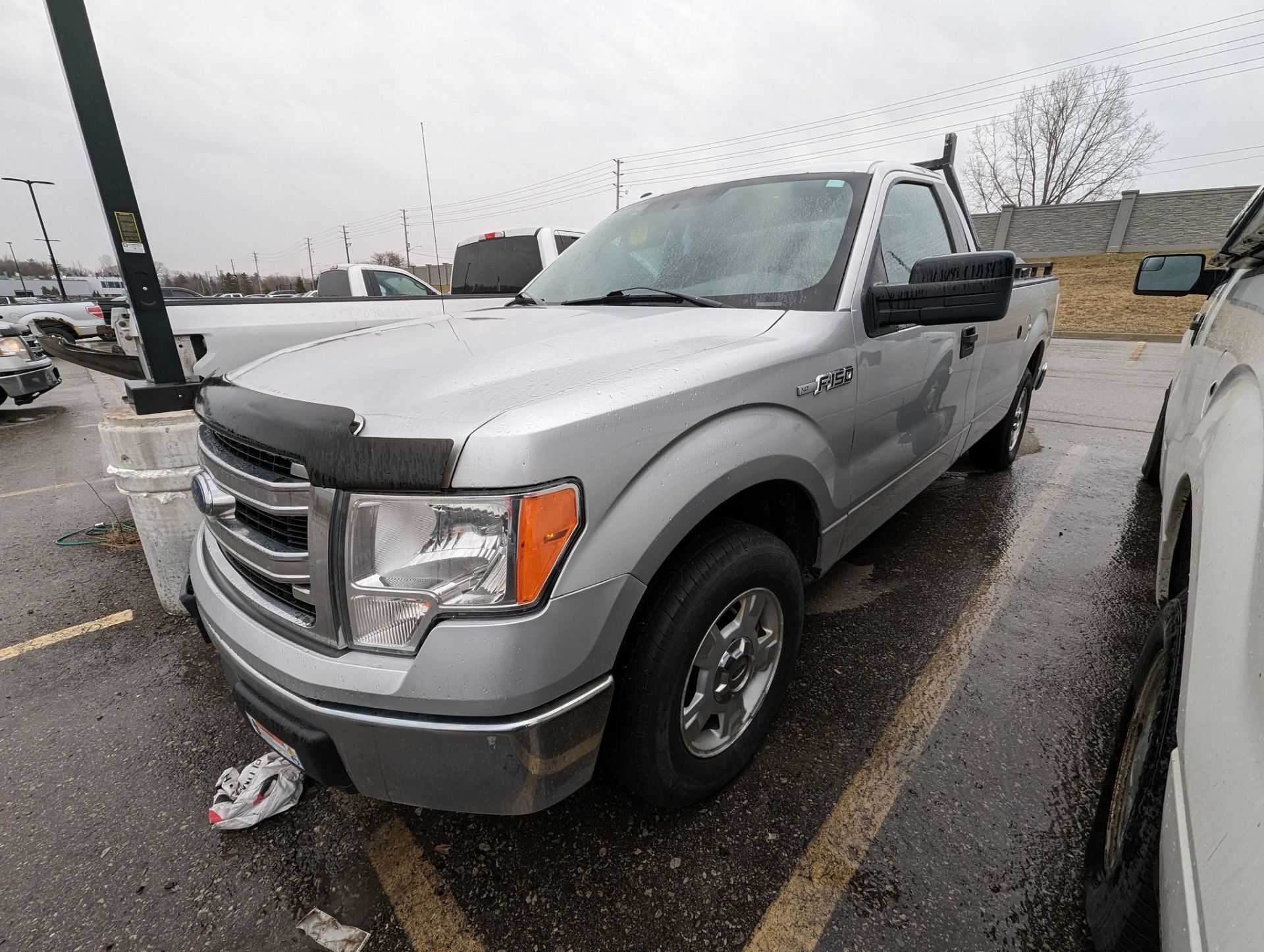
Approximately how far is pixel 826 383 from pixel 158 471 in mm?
2952

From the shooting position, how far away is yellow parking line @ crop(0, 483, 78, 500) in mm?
4879

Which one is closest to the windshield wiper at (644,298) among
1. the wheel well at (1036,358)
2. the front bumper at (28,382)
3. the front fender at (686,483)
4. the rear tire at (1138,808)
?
the front fender at (686,483)

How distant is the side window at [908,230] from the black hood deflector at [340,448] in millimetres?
1860

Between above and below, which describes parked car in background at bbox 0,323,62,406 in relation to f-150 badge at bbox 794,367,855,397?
below

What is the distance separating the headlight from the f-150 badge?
0.93 metres

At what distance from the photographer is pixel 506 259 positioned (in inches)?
260

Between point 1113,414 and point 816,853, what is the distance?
24.4 ft

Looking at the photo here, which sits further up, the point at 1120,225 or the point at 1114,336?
the point at 1120,225

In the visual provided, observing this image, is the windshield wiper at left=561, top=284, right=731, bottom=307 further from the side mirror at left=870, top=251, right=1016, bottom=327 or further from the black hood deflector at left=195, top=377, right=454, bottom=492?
the black hood deflector at left=195, top=377, right=454, bottom=492

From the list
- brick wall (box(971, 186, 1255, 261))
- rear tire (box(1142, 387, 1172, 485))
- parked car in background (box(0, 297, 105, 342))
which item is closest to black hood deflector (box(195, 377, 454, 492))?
rear tire (box(1142, 387, 1172, 485))

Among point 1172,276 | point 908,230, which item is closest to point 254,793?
point 908,230

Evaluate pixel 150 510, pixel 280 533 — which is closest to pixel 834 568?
pixel 280 533

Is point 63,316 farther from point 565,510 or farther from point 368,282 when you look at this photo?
point 565,510

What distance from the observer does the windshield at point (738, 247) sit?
2139 millimetres
